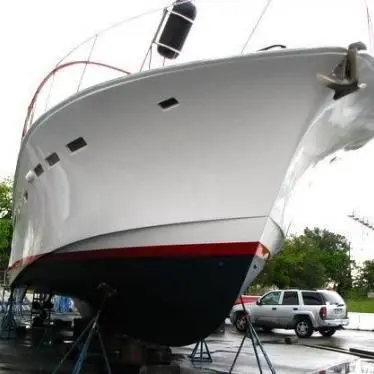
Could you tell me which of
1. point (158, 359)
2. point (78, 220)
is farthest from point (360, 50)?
point (158, 359)

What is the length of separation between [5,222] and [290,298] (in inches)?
931

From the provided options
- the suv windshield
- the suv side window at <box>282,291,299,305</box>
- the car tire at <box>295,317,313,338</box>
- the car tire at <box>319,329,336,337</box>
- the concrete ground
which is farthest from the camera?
the suv side window at <box>282,291,299,305</box>

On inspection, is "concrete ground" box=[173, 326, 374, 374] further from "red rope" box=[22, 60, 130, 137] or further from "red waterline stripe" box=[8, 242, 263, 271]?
"red rope" box=[22, 60, 130, 137]

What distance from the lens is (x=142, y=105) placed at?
6430mm

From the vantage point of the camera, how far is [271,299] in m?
17.7

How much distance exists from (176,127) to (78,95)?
1.32 m

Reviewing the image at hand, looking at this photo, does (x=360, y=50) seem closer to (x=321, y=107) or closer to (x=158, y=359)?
(x=321, y=107)

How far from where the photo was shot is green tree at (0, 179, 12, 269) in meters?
34.8

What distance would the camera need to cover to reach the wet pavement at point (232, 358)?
28.7 feet

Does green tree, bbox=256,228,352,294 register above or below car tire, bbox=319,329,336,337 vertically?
above

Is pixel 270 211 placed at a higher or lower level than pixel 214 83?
lower

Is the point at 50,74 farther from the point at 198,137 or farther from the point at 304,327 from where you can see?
the point at 304,327

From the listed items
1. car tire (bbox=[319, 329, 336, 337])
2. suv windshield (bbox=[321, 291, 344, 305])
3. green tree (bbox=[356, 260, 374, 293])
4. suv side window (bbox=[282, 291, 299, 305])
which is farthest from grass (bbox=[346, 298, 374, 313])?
suv side window (bbox=[282, 291, 299, 305])

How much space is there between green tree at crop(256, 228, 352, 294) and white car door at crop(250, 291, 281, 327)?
92.7 feet
